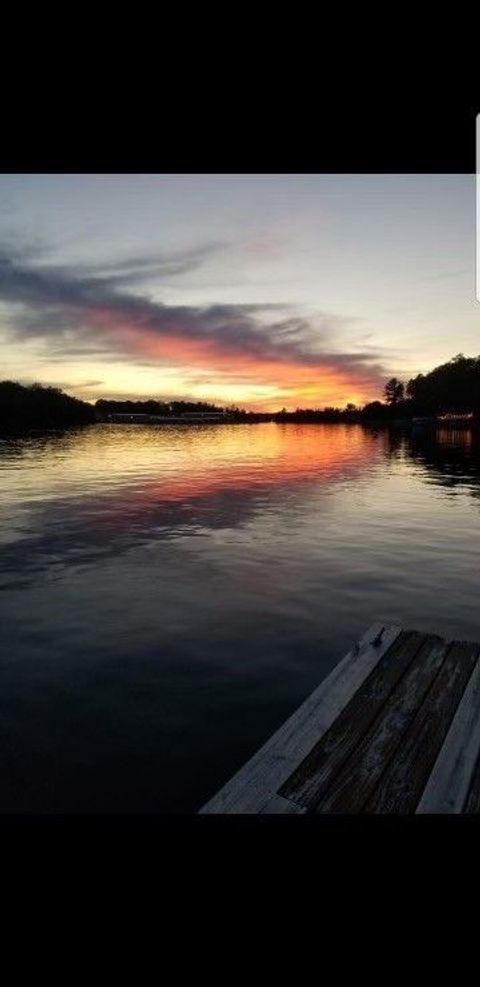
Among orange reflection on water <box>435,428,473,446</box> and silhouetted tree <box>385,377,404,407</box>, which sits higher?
silhouetted tree <box>385,377,404,407</box>

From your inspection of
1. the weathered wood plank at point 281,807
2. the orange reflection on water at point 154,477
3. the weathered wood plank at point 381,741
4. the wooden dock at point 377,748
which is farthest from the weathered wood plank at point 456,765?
the orange reflection on water at point 154,477

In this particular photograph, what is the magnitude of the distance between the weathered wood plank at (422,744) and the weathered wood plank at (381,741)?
6 centimetres

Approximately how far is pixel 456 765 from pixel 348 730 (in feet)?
2.88

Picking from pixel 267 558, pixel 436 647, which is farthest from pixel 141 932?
pixel 267 558

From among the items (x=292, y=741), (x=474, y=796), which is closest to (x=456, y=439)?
(x=292, y=741)

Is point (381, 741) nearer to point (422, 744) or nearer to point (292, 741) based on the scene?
point (422, 744)

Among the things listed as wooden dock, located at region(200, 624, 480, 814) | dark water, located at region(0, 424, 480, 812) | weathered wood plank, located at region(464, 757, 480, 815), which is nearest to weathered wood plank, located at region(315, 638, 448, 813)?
wooden dock, located at region(200, 624, 480, 814)

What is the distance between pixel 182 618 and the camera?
1052 cm

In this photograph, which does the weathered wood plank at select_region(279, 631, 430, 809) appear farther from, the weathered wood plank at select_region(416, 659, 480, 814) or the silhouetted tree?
the silhouetted tree

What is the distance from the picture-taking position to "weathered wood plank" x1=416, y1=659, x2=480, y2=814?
3590 millimetres

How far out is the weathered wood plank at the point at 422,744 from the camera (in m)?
3.68

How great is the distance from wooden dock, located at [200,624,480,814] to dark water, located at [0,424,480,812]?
152 centimetres
